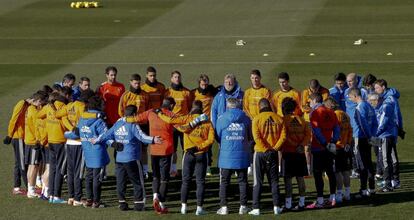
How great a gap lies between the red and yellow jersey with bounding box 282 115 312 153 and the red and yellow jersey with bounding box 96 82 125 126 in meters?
5.05

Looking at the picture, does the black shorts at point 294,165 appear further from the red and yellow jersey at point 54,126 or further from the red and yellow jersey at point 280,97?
the red and yellow jersey at point 54,126

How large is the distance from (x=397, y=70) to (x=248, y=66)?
5798 mm

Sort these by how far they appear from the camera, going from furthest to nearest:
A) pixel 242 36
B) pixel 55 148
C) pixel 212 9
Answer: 1. pixel 212 9
2. pixel 242 36
3. pixel 55 148

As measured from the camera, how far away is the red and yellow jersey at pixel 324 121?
68.1 ft

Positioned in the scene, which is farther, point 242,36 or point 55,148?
point 242,36

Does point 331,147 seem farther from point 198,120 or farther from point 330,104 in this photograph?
point 198,120

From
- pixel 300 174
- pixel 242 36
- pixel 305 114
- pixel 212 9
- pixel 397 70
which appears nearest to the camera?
pixel 300 174

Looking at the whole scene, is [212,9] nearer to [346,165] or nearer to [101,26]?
[101,26]

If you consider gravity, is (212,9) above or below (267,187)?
above

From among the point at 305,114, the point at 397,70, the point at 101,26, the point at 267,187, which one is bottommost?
the point at 267,187

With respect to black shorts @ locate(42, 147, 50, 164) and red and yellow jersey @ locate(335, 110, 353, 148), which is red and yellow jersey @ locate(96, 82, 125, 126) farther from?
red and yellow jersey @ locate(335, 110, 353, 148)

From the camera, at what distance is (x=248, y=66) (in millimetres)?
42219

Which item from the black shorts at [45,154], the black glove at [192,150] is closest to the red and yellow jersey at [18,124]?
the black shorts at [45,154]

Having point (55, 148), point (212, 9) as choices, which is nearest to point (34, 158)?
point (55, 148)
